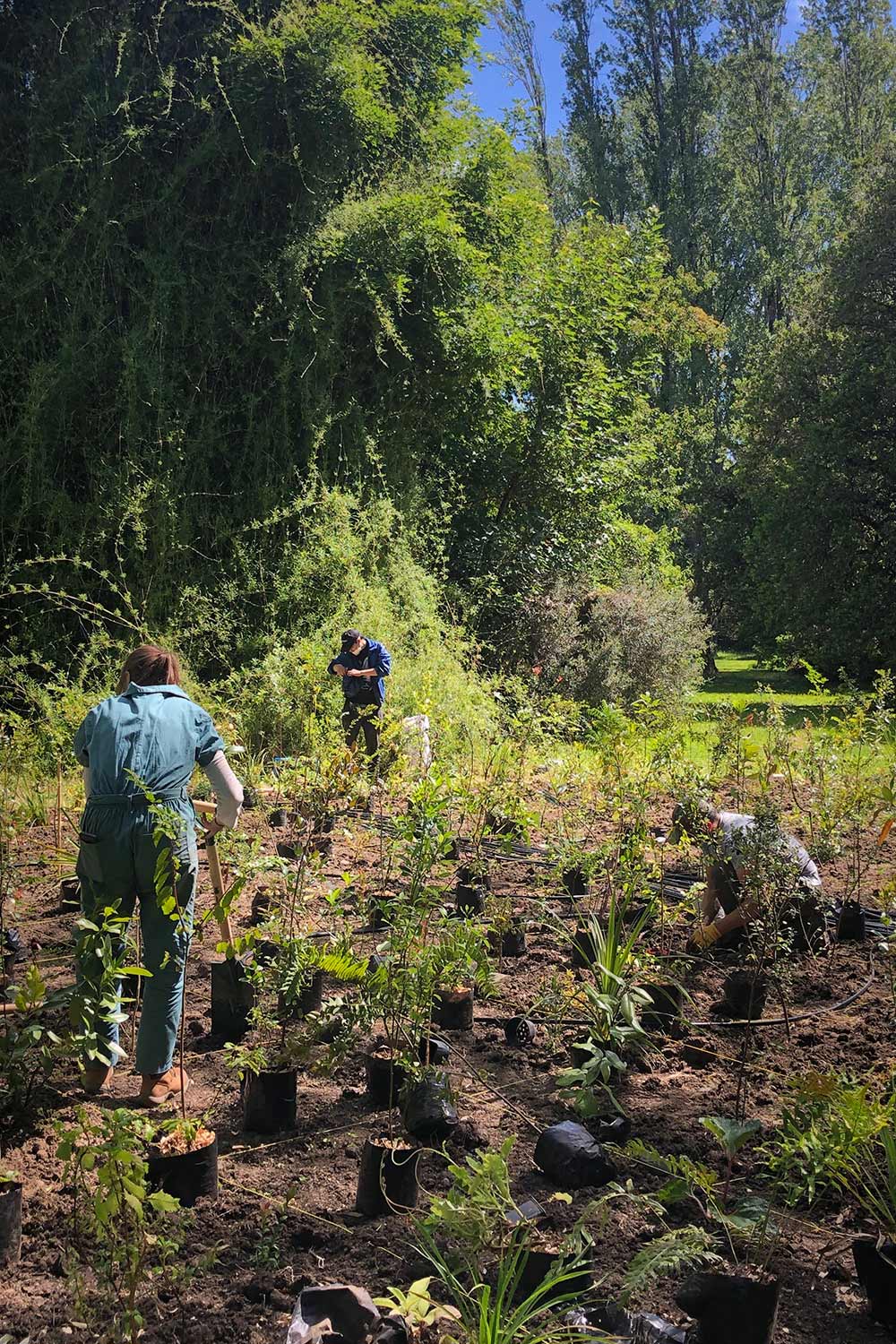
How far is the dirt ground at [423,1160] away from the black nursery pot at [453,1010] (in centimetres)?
7

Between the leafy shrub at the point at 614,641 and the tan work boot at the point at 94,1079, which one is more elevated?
the leafy shrub at the point at 614,641

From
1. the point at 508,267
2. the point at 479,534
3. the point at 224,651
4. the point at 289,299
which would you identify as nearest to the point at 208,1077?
the point at 224,651

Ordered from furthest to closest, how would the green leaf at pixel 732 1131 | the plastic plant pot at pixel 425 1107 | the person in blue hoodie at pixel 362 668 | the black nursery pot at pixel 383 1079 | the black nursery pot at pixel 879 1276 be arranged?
the person in blue hoodie at pixel 362 668 < the black nursery pot at pixel 383 1079 < the plastic plant pot at pixel 425 1107 < the green leaf at pixel 732 1131 < the black nursery pot at pixel 879 1276

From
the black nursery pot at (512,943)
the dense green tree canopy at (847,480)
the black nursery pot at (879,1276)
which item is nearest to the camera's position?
the black nursery pot at (879,1276)

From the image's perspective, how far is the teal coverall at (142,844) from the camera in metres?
3.34

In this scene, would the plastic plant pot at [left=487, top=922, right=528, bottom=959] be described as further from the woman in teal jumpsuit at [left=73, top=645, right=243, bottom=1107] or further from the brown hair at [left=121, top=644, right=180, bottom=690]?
the brown hair at [left=121, top=644, right=180, bottom=690]

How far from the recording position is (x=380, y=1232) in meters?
2.64

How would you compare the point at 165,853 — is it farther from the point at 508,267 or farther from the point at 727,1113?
the point at 508,267

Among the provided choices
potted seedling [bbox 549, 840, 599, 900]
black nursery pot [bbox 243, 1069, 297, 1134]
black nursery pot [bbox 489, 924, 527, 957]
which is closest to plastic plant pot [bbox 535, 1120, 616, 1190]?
black nursery pot [bbox 243, 1069, 297, 1134]

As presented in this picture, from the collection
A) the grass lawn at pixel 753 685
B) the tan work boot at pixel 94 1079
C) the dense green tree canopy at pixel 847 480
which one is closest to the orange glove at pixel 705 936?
the tan work boot at pixel 94 1079

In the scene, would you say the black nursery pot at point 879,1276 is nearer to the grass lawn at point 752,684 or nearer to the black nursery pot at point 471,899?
the black nursery pot at point 471,899

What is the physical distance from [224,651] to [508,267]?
682cm

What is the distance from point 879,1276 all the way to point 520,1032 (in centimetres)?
171

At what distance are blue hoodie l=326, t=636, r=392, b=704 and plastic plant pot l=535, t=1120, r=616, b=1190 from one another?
5.28 meters
